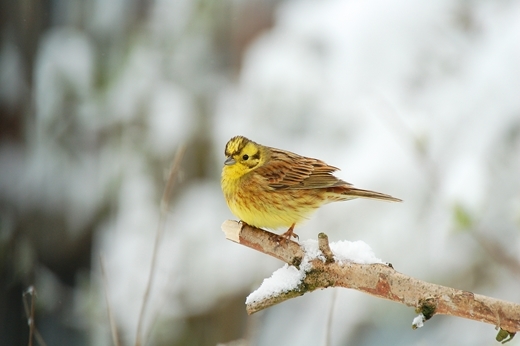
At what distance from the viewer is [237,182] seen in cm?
268

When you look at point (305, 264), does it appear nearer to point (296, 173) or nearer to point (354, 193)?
point (354, 193)

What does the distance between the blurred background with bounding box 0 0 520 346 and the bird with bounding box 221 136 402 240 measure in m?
1.69

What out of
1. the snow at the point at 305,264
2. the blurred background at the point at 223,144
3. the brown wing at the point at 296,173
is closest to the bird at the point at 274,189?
the brown wing at the point at 296,173

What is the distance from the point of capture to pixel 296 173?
9.14ft

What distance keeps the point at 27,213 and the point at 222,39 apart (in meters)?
2.28

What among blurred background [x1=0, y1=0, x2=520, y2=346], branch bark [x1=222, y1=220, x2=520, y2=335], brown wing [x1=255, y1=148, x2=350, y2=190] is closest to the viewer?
branch bark [x1=222, y1=220, x2=520, y2=335]

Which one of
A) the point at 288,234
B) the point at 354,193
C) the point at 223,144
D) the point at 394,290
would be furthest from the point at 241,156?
the point at 223,144

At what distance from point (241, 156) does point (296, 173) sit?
0.30 metres

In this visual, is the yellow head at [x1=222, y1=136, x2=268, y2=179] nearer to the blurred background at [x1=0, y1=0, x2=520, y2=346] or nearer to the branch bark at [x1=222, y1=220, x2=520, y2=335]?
the branch bark at [x1=222, y1=220, x2=520, y2=335]

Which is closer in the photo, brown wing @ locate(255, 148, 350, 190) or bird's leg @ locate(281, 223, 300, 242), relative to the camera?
bird's leg @ locate(281, 223, 300, 242)

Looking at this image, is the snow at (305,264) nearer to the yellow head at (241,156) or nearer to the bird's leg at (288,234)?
the bird's leg at (288,234)

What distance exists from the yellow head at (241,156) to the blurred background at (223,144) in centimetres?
183

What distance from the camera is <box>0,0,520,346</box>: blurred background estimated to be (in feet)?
15.0

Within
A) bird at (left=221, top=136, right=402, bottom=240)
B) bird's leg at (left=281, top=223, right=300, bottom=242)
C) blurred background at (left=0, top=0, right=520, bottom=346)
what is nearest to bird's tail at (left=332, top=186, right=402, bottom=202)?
bird at (left=221, top=136, right=402, bottom=240)
